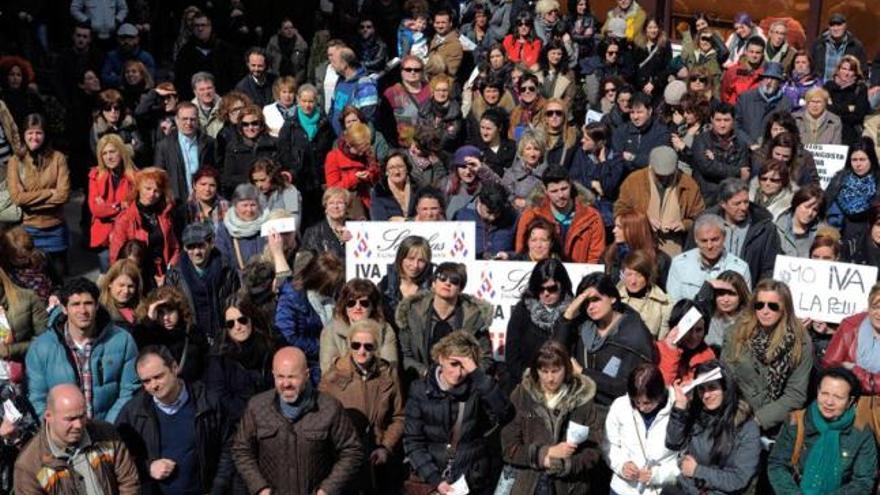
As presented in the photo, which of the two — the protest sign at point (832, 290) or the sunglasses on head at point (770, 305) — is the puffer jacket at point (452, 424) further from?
the protest sign at point (832, 290)

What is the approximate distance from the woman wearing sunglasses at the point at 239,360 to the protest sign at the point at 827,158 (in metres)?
5.83

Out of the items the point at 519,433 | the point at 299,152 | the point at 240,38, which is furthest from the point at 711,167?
the point at 240,38

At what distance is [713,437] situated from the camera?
27.6 ft

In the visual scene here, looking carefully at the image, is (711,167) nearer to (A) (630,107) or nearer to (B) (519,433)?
(A) (630,107)

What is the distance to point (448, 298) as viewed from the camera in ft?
31.1

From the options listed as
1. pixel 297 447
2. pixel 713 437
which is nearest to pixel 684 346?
pixel 713 437

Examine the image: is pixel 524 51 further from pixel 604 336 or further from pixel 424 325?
pixel 604 336

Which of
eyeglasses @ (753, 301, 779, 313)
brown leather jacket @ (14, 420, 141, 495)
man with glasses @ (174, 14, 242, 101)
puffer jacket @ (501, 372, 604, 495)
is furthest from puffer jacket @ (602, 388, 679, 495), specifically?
man with glasses @ (174, 14, 242, 101)

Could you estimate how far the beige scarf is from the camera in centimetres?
1168

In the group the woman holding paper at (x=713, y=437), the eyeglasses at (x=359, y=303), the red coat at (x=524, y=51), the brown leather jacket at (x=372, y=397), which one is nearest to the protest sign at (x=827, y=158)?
the red coat at (x=524, y=51)

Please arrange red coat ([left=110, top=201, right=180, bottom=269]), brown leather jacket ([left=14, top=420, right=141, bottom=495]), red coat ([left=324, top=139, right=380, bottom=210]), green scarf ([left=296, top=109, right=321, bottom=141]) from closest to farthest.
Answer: brown leather jacket ([left=14, top=420, right=141, bottom=495]) → red coat ([left=110, top=201, right=180, bottom=269]) → red coat ([left=324, top=139, right=380, bottom=210]) → green scarf ([left=296, top=109, right=321, bottom=141])

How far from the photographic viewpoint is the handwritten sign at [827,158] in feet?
42.7

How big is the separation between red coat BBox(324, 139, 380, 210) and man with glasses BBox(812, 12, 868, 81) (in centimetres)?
619

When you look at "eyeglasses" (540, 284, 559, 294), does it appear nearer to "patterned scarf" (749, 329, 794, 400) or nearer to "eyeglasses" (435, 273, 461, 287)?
"eyeglasses" (435, 273, 461, 287)
